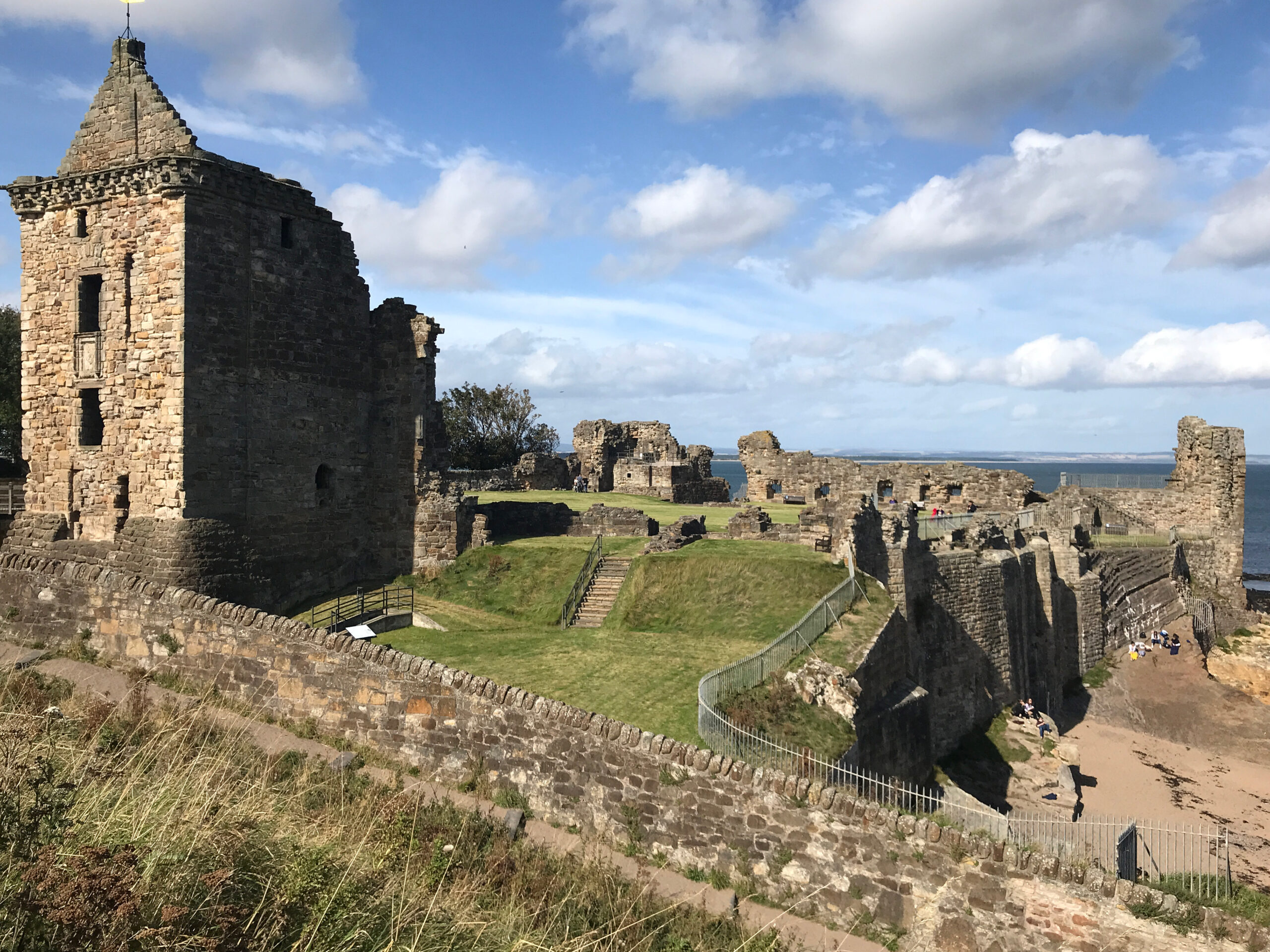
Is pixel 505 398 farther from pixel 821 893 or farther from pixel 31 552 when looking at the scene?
pixel 821 893

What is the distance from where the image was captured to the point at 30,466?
66.0ft

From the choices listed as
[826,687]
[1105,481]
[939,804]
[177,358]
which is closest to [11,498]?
[177,358]

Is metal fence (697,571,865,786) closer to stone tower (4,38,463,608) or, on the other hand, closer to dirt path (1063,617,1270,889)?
dirt path (1063,617,1270,889)

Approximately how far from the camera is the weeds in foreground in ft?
17.4

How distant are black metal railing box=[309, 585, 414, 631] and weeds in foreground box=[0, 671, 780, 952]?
6803 millimetres

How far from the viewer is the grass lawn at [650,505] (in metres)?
28.7

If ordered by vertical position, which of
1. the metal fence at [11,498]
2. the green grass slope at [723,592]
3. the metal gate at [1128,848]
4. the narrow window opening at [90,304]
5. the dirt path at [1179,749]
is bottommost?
the dirt path at [1179,749]

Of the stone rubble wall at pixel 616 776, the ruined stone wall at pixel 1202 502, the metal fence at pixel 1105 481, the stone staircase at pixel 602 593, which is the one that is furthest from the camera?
the metal fence at pixel 1105 481

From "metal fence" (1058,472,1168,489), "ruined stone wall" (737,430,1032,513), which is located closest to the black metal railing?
"ruined stone wall" (737,430,1032,513)

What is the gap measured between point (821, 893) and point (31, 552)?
18.5 m

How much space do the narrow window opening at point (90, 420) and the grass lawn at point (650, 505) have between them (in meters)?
10.9

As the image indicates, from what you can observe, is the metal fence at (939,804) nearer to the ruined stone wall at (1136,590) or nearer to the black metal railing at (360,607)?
the black metal railing at (360,607)

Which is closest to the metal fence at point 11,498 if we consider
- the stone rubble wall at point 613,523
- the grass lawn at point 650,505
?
the grass lawn at point 650,505

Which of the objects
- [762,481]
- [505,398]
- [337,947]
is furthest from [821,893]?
[505,398]
